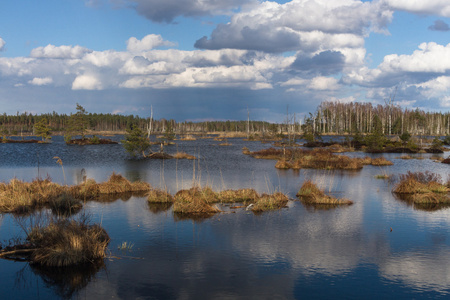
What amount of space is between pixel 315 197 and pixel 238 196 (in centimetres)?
394

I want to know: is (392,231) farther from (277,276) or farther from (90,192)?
(90,192)

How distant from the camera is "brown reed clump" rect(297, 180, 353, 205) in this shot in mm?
20062

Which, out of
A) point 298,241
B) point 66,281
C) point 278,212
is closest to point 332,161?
point 278,212

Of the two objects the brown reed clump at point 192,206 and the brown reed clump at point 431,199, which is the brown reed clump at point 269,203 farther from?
the brown reed clump at point 431,199

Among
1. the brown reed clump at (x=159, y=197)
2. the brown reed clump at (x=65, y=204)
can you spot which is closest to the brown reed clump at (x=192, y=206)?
the brown reed clump at (x=159, y=197)

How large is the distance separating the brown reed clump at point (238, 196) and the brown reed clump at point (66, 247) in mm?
9144

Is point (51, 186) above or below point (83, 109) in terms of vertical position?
A: below

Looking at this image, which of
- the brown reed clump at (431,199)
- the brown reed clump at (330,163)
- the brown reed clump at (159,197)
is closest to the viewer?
the brown reed clump at (159,197)

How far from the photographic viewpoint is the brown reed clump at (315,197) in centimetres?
2006

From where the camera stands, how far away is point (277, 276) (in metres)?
10.6

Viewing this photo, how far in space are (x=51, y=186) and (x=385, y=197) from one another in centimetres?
1813

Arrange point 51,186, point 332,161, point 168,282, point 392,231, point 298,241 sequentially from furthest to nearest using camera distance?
point 332,161
point 51,186
point 392,231
point 298,241
point 168,282

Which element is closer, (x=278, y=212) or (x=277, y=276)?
(x=277, y=276)

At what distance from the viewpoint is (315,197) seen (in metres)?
20.4
